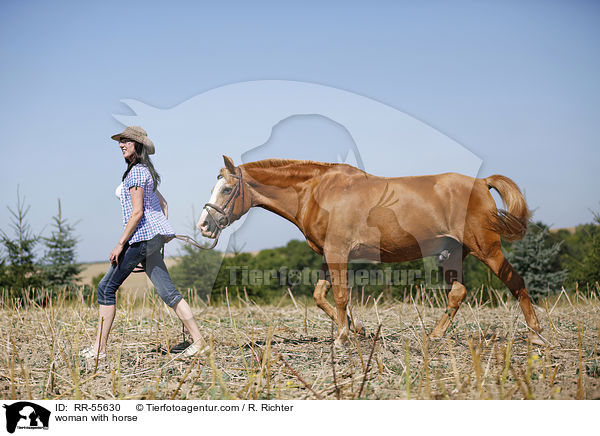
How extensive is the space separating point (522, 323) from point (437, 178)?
8.37ft

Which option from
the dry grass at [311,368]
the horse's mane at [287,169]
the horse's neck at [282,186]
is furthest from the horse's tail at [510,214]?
the horse's neck at [282,186]

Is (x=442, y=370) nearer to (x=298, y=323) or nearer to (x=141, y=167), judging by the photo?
(x=298, y=323)

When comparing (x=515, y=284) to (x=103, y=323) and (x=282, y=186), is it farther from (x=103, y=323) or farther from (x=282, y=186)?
(x=103, y=323)

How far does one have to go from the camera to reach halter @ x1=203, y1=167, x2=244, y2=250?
4.77 metres

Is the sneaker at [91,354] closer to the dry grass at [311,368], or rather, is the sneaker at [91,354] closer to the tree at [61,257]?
the dry grass at [311,368]

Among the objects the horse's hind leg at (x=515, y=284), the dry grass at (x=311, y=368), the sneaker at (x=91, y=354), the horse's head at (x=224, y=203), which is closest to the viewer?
the dry grass at (x=311, y=368)

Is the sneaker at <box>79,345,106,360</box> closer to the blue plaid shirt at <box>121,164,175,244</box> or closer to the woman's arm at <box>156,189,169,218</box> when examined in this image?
the blue plaid shirt at <box>121,164,175,244</box>

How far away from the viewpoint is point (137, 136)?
4.26 meters

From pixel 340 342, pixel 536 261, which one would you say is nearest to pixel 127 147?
pixel 340 342

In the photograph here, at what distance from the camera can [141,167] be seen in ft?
14.1

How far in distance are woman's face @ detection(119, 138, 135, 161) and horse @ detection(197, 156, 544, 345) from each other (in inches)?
44.8

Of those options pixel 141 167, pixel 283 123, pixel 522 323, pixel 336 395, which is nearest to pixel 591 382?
pixel 336 395

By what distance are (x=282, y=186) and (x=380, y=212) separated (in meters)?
1.21

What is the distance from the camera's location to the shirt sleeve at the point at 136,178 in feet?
13.7
